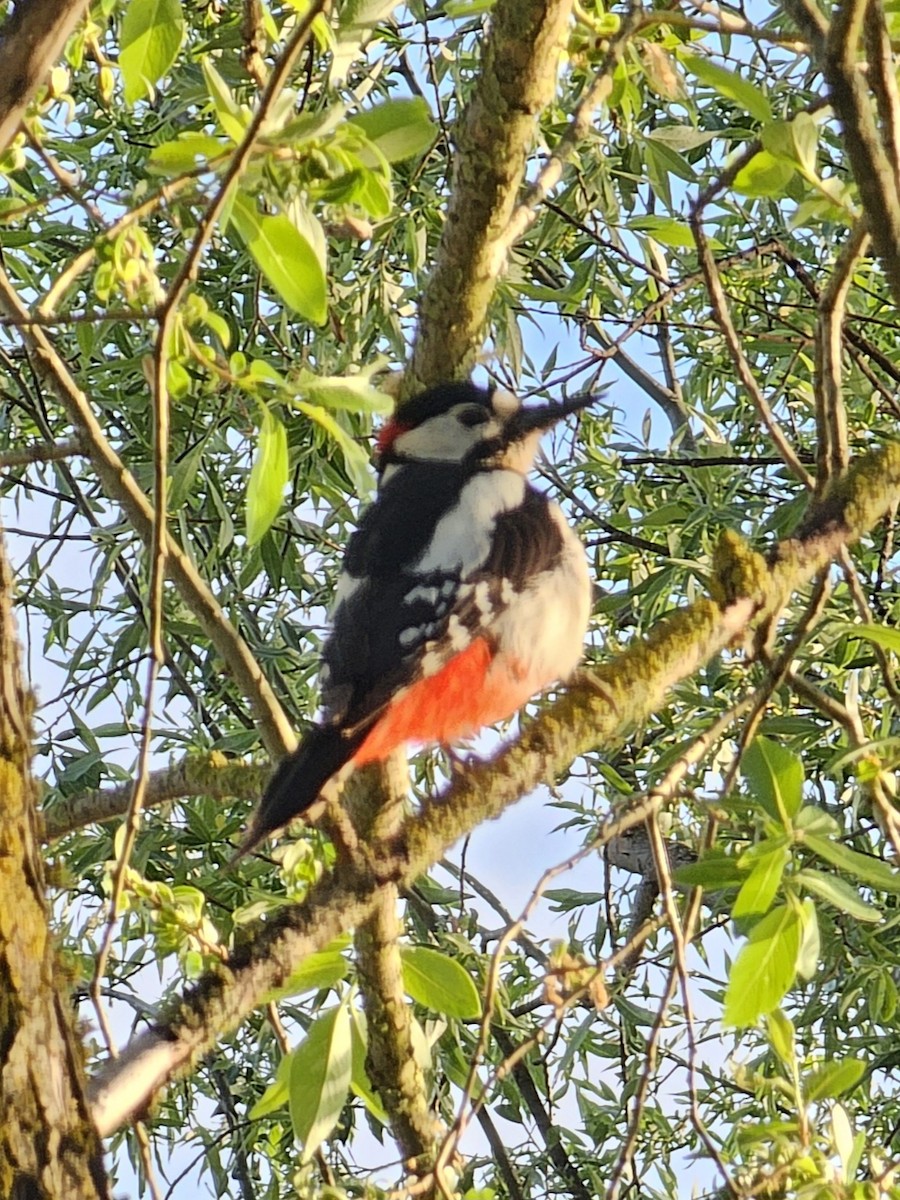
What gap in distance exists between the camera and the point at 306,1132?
113 centimetres

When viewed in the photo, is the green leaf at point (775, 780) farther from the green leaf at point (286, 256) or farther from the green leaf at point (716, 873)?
the green leaf at point (286, 256)

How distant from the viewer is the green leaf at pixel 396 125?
999mm

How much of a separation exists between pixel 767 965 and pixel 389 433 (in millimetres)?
1174

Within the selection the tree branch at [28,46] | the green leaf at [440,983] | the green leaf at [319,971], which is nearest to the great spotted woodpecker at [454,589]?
the green leaf at [440,983]

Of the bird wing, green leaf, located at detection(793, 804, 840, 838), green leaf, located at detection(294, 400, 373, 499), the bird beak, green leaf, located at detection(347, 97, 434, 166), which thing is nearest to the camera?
green leaf, located at detection(294, 400, 373, 499)

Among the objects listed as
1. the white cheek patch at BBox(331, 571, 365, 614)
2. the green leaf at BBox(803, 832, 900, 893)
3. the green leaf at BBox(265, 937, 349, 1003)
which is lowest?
the green leaf at BBox(803, 832, 900, 893)

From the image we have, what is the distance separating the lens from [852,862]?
1.10 meters

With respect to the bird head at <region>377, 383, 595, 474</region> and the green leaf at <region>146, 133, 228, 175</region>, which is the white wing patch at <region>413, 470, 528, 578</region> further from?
the green leaf at <region>146, 133, 228, 175</region>

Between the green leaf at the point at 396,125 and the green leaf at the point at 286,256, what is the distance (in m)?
0.13

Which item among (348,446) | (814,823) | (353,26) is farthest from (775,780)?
(353,26)

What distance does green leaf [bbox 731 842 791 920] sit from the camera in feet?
3.52

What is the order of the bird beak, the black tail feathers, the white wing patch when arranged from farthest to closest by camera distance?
the bird beak
the white wing patch
the black tail feathers

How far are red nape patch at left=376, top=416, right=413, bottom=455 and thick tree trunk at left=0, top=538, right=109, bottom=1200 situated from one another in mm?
1229

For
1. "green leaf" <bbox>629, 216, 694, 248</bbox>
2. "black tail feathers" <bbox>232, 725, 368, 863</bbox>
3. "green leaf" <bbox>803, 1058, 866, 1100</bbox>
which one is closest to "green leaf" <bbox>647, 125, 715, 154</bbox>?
"green leaf" <bbox>629, 216, 694, 248</bbox>
